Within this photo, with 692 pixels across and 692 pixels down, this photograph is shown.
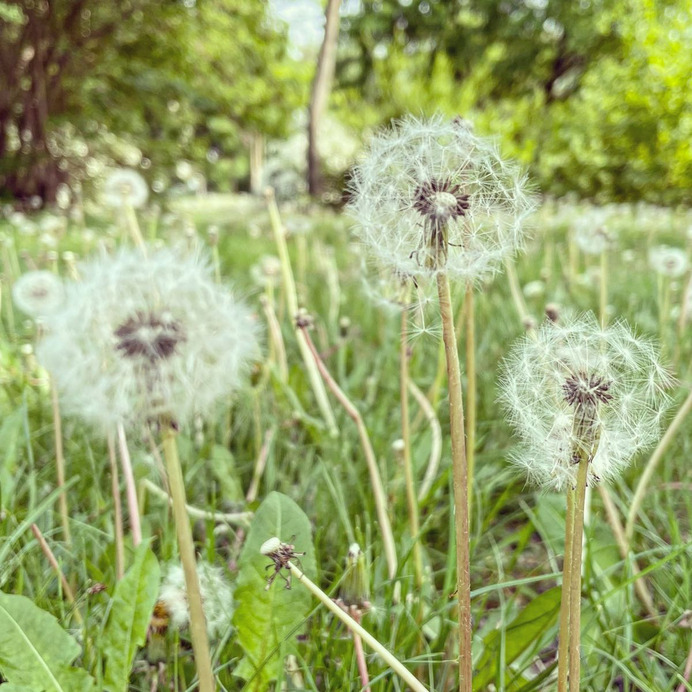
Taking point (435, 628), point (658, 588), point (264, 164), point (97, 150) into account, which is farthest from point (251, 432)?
point (264, 164)

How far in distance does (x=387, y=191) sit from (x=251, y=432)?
3.91ft

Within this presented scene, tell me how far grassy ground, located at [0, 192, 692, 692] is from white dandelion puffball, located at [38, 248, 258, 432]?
0.24 metres

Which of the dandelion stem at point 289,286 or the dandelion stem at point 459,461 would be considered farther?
the dandelion stem at point 289,286

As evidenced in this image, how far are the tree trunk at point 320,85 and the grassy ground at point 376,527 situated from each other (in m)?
5.78

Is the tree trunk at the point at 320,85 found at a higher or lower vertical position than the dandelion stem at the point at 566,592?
higher

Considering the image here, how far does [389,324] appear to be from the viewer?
2.64 metres

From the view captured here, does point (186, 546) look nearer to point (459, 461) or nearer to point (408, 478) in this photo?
point (459, 461)

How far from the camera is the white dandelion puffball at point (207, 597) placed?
3.05 feet

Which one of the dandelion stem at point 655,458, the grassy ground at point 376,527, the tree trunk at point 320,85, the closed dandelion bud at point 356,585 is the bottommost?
the grassy ground at point 376,527

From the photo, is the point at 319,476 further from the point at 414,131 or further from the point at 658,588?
the point at 414,131

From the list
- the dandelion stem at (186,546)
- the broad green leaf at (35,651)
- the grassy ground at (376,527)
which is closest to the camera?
the dandelion stem at (186,546)

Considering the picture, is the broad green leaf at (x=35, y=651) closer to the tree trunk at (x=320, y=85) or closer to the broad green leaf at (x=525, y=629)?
the broad green leaf at (x=525, y=629)

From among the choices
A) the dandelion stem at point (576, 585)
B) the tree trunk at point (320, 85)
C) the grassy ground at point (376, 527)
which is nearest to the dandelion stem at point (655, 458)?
the grassy ground at point (376, 527)

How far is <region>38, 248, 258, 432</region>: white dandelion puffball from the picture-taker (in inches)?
22.4
